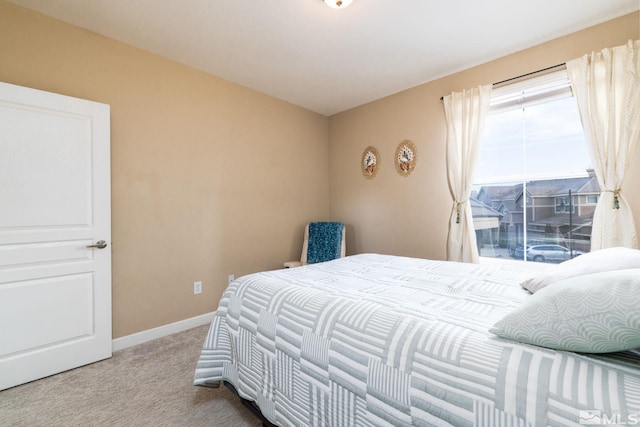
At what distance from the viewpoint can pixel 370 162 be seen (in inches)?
149

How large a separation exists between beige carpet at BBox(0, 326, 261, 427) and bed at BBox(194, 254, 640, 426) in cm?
19

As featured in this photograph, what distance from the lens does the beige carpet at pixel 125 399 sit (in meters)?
1.57

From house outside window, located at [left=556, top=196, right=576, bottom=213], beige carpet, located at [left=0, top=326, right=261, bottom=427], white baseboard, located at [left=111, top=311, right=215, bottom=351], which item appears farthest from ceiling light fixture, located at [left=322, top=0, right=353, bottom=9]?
white baseboard, located at [left=111, top=311, right=215, bottom=351]

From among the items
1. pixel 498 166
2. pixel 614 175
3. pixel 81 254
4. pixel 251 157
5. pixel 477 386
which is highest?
pixel 251 157

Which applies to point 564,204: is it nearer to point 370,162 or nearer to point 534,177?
point 534,177

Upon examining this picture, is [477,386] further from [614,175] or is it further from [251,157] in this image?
[251,157]

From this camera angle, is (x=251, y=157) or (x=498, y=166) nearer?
(x=498, y=166)

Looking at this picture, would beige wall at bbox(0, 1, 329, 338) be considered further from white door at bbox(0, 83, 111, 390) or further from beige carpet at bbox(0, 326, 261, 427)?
beige carpet at bbox(0, 326, 261, 427)

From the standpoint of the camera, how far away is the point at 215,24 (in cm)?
222

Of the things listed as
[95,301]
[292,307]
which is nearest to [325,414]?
[292,307]

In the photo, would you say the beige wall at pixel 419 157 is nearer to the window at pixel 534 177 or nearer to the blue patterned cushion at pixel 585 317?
the window at pixel 534 177

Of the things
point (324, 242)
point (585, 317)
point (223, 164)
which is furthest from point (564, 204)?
point (223, 164)

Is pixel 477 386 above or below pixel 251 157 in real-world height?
below

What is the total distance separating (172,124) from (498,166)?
3.33m
